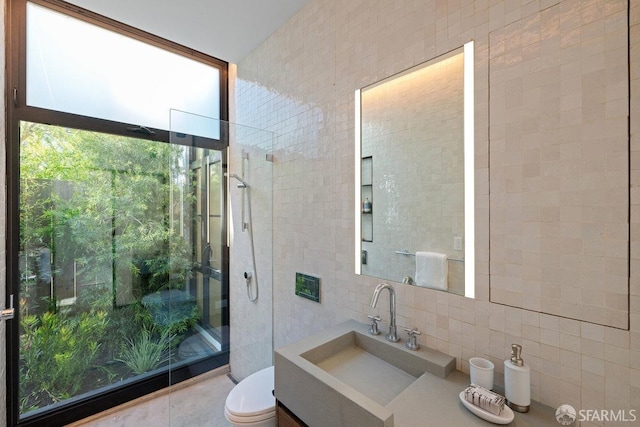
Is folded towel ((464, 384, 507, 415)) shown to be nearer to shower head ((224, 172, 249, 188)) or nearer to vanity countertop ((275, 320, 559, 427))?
vanity countertop ((275, 320, 559, 427))

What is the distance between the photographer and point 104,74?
2207 mm

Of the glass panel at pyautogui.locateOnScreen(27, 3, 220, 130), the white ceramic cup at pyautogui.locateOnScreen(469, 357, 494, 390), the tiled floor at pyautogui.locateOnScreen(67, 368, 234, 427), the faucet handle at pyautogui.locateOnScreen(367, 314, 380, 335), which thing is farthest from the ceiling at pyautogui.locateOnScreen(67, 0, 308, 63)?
the tiled floor at pyautogui.locateOnScreen(67, 368, 234, 427)

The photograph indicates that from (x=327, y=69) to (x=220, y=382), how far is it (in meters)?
2.74

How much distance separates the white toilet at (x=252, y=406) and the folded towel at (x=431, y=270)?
112cm

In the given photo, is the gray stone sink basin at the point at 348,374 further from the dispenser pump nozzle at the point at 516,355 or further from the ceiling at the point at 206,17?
the ceiling at the point at 206,17

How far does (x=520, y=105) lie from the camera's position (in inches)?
40.4

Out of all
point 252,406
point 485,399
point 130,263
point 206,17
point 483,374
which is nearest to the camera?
point 485,399

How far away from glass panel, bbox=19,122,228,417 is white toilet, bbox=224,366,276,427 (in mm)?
986

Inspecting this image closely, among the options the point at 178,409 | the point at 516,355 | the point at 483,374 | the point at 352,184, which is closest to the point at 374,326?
the point at 483,374

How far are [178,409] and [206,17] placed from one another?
118 inches

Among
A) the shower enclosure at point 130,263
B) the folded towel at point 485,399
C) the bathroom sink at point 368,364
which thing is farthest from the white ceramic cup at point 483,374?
the shower enclosure at point 130,263

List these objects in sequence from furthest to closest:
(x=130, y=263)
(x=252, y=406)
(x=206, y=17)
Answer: (x=130, y=263), (x=206, y=17), (x=252, y=406)

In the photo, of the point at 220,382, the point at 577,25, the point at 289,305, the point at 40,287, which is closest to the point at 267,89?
the point at 289,305

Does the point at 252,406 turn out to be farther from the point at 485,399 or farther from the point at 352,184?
the point at 352,184
